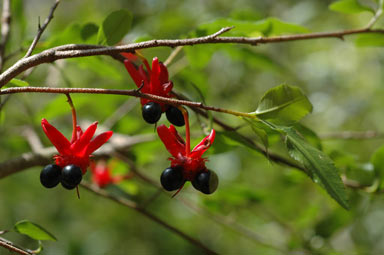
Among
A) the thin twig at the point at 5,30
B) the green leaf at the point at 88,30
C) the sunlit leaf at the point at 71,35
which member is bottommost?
the green leaf at the point at 88,30

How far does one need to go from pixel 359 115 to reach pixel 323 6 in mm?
1146

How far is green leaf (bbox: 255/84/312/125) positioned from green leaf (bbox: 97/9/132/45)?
0.51 m

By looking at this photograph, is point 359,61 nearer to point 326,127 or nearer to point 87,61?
point 326,127

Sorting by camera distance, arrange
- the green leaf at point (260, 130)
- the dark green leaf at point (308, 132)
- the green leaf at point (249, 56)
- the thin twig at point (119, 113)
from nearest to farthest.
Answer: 1. the green leaf at point (260, 130)
2. the dark green leaf at point (308, 132)
3. the green leaf at point (249, 56)
4. the thin twig at point (119, 113)

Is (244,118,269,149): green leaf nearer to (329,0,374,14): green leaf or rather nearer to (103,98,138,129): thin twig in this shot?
(329,0,374,14): green leaf

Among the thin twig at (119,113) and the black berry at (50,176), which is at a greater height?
the black berry at (50,176)

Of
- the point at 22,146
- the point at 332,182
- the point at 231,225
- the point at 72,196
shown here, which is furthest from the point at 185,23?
the point at 332,182

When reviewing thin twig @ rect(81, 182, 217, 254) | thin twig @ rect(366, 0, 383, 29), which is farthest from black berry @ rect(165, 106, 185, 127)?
thin twig @ rect(366, 0, 383, 29)

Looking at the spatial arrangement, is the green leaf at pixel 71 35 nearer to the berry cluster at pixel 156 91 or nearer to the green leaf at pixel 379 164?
the berry cluster at pixel 156 91

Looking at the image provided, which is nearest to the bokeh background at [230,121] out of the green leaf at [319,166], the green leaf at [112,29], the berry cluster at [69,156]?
the green leaf at [112,29]

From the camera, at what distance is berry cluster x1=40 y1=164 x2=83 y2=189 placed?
1198 mm

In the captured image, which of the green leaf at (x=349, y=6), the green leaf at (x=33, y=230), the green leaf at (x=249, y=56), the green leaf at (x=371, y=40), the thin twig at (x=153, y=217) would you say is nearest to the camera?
the green leaf at (x=33, y=230)

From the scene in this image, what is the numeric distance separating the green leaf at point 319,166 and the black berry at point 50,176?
60 cm

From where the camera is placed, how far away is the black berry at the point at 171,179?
123cm
